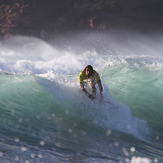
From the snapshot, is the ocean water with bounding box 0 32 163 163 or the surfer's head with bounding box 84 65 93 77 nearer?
the ocean water with bounding box 0 32 163 163

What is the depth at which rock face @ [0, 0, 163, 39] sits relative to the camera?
1187 inches

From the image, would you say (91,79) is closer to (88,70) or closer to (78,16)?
(88,70)

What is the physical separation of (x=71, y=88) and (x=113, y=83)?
7.57 feet

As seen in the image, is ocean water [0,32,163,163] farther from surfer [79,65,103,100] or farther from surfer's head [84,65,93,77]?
surfer's head [84,65,93,77]

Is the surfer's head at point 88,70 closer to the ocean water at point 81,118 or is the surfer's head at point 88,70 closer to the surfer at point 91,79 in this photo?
the surfer at point 91,79

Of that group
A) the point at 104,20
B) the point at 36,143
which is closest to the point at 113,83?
the point at 36,143

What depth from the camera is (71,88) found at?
216 inches

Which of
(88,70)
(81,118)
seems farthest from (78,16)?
(81,118)

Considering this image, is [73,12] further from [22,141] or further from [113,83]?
[22,141]

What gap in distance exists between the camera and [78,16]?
3020cm

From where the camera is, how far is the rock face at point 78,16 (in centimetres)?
3014

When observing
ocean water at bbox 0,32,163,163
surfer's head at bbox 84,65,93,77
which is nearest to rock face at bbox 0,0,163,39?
ocean water at bbox 0,32,163,163

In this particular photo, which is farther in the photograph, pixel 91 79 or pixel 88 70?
pixel 91 79

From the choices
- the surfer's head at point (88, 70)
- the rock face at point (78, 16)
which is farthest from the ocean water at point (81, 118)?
the rock face at point (78, 16)
